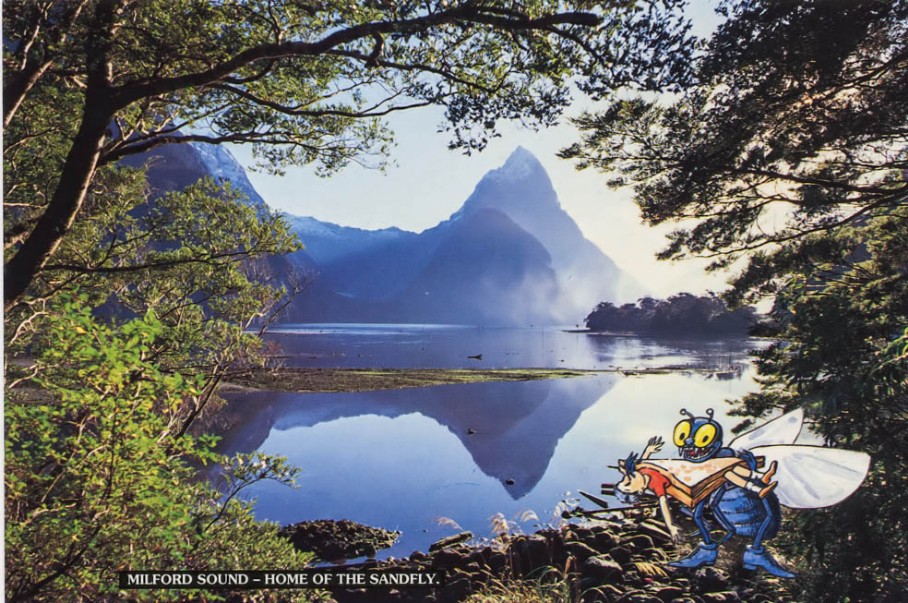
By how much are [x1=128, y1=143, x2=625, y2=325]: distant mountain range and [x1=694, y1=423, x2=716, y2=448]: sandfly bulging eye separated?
8.29 feet

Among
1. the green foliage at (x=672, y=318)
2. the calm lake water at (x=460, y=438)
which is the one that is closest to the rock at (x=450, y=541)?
the calm lake water at (x=460, y=438)

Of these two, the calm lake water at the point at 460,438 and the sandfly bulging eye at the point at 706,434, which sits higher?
the sandfly bulging eye at the point at 706,434

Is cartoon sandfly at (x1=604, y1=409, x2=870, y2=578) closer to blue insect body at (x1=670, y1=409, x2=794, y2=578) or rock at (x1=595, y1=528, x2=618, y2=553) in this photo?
blue insect body at (x1=670, y1=409, x2=794, y2=578)

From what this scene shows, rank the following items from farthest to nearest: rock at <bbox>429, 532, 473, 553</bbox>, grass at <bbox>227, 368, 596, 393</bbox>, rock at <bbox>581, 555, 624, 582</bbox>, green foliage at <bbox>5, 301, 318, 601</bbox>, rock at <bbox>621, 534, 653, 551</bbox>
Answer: grass at <bbox>227, 368, 596, 393</bbox> → rock at <bbox>429, 532, 473, 553</bbox> → rock at <bbox>621, 534, 653, 551</bbox> → rock at <bbox>581, 555, 624, 582</bbox> → green foliage at <bbox>5, 301, 318, 601</bbox>

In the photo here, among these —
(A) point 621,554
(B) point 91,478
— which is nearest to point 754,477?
(A) point 621,554

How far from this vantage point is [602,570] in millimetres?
2938

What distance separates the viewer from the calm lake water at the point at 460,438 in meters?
4.84

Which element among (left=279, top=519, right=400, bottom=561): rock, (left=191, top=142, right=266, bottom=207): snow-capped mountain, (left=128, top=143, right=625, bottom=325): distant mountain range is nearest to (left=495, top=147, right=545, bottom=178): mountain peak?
(left=128, top=143, right=625, bottom=325): distant mountain range

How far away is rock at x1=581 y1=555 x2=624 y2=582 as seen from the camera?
2895mm

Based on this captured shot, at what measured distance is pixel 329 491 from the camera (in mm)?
5230

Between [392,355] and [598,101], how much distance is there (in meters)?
10.2

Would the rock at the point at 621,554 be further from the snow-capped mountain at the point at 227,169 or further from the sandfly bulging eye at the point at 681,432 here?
the snow-capped mountain at the point at 227,169

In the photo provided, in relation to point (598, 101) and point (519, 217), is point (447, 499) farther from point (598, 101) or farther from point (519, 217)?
point (598, 101)

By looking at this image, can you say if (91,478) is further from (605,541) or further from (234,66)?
(605,541)
